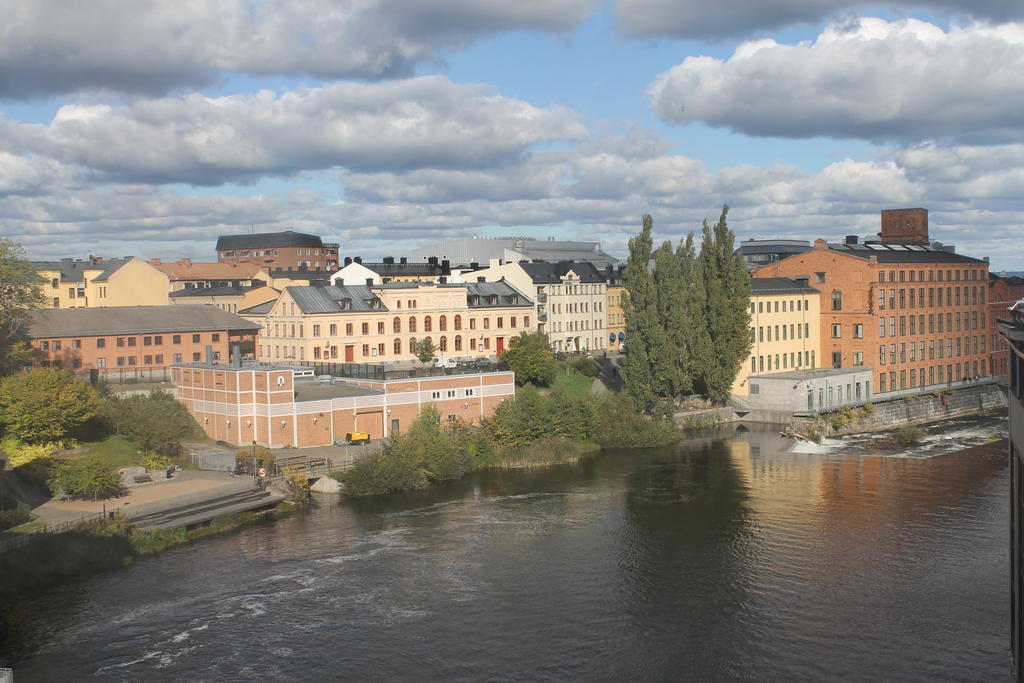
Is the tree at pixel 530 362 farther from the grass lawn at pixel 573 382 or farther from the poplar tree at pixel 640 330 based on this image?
the poplar tree at pixel 640 330

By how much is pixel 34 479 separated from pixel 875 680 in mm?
29364

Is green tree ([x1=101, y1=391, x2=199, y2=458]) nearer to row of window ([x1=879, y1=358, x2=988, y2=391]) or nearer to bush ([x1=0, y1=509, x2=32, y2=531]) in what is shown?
bush ([x1=0, y1=509, x2=32, y2=531])

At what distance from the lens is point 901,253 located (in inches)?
2854

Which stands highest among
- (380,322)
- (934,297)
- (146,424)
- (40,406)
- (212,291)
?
(212,291)

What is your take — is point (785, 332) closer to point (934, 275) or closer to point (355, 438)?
point (934, 275)

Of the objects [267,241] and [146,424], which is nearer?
[146,424]

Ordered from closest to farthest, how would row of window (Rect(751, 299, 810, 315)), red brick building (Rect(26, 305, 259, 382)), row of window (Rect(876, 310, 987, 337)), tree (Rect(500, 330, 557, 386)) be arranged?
red brick building (Rect(26, 305, 259, 382)) → tree (Rect(500, 330, 557, 386)) → row of window (Rect(751, 299, 810, 315)) → row of window (Rect(876, 310, 987, 337))

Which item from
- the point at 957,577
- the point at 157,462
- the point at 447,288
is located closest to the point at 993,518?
the point at 957,577

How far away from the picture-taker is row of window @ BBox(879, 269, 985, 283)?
220 feet

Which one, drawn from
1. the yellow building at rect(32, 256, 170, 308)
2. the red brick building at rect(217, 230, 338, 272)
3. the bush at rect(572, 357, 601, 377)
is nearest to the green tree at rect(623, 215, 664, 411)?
the bush at rect(572, 357, 601, 377)

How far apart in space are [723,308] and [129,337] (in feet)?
116

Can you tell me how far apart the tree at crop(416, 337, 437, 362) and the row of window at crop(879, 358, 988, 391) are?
30619 mm

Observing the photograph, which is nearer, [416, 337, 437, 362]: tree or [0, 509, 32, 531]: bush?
[0, 509, 32, 531]: bush

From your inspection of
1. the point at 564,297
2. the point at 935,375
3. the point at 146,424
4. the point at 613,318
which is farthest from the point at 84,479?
the point at 935,375
